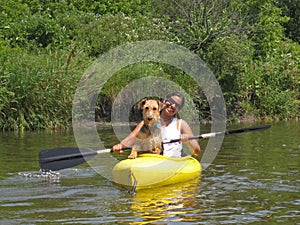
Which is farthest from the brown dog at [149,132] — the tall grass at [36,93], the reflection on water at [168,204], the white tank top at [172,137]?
the tall grass at [36,93]

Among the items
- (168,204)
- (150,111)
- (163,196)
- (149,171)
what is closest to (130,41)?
(150,111)

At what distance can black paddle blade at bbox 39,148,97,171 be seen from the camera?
36.1 ft

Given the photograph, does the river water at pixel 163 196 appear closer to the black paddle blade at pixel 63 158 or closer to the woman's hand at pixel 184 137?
the black paddle blade at pixel 63 158

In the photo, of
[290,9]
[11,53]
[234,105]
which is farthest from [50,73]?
[290,9]

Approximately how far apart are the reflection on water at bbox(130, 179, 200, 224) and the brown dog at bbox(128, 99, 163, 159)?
0.65 meters

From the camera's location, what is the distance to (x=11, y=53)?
24.4 m

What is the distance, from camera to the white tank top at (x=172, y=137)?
11.1m

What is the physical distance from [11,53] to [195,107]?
6.80 meters

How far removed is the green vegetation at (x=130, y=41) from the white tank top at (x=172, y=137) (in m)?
11.4

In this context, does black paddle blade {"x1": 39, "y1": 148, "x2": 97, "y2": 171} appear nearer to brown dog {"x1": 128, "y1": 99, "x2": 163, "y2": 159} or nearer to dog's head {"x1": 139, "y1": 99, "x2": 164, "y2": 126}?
brown dog {"x1": 128, "y1": 99, "x2": 163, "y2": 159}

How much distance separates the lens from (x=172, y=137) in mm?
11148

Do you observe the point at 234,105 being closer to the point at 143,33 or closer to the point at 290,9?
the point at 143,33

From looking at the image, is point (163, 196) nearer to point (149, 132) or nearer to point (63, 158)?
point (149, 132)

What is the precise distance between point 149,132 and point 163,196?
1.15 metres
